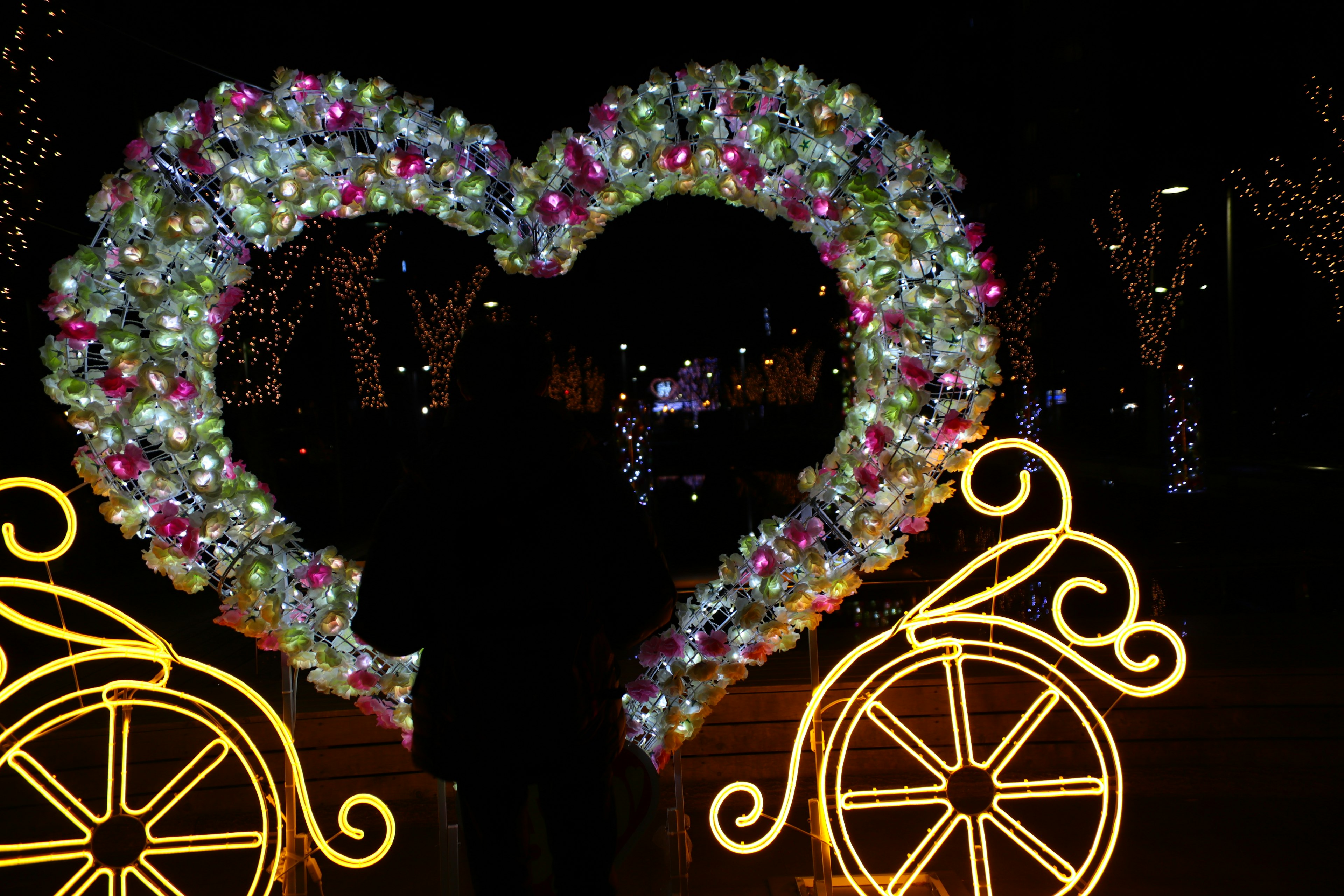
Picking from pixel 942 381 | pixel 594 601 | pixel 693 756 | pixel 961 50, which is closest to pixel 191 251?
pixel 594 601

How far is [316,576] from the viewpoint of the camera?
273cm

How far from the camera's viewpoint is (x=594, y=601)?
1.99 metres

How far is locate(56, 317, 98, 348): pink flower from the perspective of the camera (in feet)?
8.50

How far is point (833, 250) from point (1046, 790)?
1901 millimetres

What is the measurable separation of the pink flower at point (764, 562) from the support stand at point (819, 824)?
300 mm

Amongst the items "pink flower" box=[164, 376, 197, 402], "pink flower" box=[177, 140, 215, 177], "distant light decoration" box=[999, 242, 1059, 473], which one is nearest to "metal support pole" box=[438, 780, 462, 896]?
"pink flower" box=[164, 376, 197, 402]

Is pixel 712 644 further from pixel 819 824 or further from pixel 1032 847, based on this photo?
pixel 1032 847

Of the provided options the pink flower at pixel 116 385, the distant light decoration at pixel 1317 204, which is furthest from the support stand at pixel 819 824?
the distant light decoration at pixel 1317 204

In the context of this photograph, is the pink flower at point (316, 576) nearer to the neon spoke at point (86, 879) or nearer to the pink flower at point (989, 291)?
the neon spoke at point (86, 879)

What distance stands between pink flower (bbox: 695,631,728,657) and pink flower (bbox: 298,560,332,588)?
118cm

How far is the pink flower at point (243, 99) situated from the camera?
266 centimetres

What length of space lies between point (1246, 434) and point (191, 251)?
1959 cm

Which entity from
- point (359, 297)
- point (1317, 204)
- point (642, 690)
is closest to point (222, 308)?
point (642, 690)

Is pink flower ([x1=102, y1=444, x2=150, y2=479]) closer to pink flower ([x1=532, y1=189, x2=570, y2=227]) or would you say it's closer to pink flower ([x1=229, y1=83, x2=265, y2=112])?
pink flower ([x1=229, y1=83, x2=265, y2=112])
